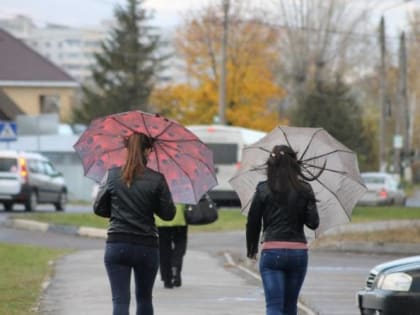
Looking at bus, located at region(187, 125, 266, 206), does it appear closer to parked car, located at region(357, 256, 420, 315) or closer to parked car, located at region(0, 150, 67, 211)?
parked car, located at region(0, 150, 67, 211)

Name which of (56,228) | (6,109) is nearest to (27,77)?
(6,109)

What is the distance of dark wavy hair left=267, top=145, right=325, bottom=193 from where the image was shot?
9.16m

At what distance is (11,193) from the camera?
34.0m

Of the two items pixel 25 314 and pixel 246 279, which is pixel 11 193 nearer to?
pixel 246 279

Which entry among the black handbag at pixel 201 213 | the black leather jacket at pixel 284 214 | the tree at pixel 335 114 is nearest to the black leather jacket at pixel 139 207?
the black leather jacket at pixel 284 214

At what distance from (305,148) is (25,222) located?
1868cm

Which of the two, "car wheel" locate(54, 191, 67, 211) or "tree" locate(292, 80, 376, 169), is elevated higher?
"tree" locate(292, 80, 376, 169)

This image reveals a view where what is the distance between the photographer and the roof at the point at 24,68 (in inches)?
2576

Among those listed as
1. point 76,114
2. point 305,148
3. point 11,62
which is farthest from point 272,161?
point 76,114

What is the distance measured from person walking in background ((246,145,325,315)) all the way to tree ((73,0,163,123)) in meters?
68.1

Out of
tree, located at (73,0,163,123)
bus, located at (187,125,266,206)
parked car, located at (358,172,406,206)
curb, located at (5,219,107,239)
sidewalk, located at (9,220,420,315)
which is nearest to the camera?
sidewalk, located at (9,220,420,315)

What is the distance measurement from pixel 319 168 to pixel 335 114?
1216 inches

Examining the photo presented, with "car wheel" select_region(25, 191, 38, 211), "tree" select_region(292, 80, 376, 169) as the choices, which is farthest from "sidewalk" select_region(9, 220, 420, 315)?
"tree" select_region(292, 80, 376, 169)

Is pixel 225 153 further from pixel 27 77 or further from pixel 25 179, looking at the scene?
pixel 27 77
